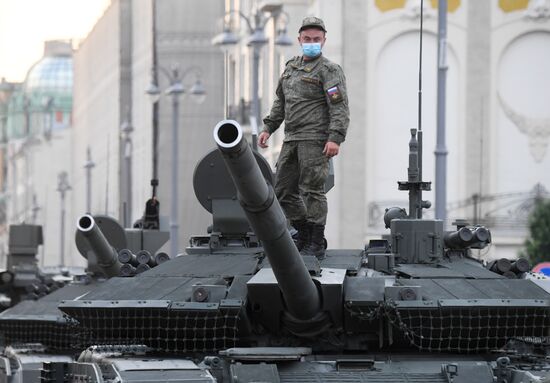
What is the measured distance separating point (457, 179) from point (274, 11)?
784 cm

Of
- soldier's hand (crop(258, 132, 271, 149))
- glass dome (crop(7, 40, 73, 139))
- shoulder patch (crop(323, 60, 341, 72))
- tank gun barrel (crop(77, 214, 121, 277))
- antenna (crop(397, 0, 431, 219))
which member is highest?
glass dome (crop(7, 40, 73, 139))

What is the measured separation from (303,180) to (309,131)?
46 cm

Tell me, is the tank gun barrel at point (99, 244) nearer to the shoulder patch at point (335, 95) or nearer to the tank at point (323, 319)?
the tank at point (323, 319)

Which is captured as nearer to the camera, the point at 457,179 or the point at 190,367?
the point at 190,367

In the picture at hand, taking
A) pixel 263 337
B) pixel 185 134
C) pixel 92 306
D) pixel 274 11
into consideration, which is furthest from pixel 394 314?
pixel 185 134

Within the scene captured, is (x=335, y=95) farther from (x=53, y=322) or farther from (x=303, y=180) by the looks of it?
(x=53, y=322)

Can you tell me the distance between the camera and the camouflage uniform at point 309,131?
19.5 meters

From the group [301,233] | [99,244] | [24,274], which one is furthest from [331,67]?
[24,274]

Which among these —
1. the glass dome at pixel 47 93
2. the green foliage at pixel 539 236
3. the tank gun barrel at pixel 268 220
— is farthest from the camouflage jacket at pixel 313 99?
the glass dome at pixel 47 93

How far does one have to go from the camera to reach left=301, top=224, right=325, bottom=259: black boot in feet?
65.0

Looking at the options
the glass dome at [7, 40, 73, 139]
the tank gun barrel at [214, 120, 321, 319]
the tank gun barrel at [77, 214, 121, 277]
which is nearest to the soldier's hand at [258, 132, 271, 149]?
the tank gun barrel at [214, 120, 321, 319]

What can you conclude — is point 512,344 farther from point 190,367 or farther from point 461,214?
point 461,214

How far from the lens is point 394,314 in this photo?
18.4m

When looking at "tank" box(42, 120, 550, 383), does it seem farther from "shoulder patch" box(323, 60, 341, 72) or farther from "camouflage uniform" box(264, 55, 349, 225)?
"shoulder patch" box(323, 60, 341, 72)
